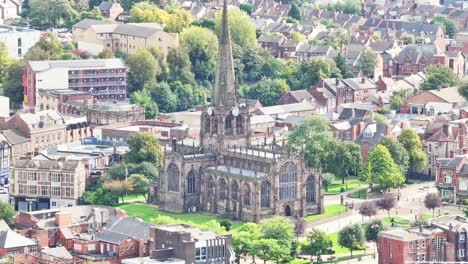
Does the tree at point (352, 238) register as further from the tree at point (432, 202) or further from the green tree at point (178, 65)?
the green tree at point (178, 65)

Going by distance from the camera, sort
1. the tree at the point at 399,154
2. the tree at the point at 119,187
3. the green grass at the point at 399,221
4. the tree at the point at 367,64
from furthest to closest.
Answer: the tree at the point at 367,64, the tree at the point at 399,154, the tree at the point at 119,187, the green grass at the point at 399,221

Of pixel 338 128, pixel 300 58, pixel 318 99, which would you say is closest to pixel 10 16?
pixel 300 58

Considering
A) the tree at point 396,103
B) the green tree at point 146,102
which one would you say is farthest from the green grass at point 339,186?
the green tree at point 146,102

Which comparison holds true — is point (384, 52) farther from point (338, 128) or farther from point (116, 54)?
point (338, 128)

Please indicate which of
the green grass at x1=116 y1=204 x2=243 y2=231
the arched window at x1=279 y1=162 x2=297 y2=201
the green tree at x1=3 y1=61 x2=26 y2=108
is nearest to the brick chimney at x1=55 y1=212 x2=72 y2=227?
the green grass at x1=116 y1=204 x2=243 y2=231

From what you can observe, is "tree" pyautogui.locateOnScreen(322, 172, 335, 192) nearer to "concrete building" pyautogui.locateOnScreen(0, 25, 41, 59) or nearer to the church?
the church

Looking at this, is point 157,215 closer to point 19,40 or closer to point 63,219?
point 63,219
